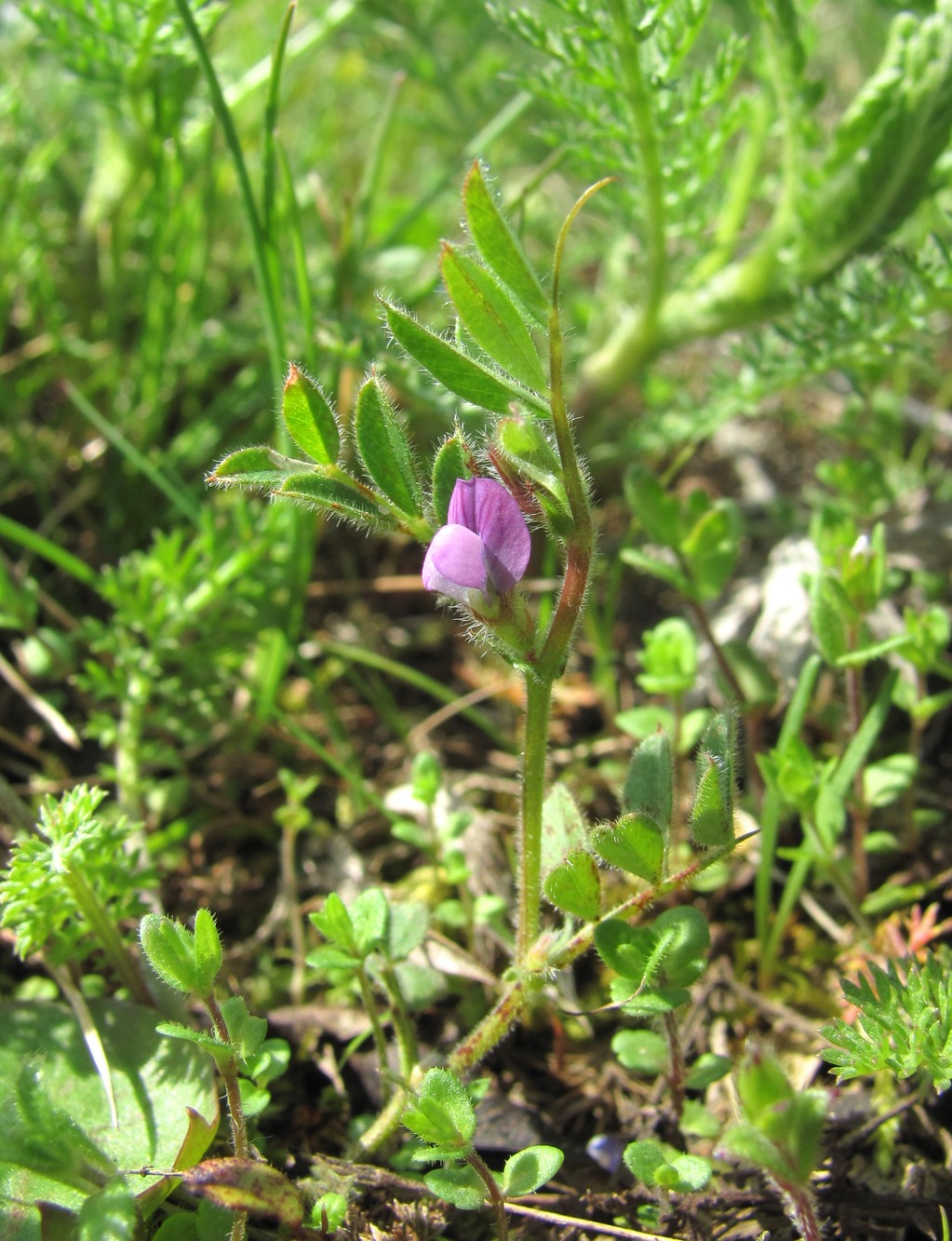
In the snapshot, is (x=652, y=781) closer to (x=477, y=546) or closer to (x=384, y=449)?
(x=477, y=546)

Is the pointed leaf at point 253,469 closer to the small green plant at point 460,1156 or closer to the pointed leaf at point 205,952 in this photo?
the pointed leaf at point 205,952

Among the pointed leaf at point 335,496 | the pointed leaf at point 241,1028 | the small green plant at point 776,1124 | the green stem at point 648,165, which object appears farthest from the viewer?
the green stem at point 648,165

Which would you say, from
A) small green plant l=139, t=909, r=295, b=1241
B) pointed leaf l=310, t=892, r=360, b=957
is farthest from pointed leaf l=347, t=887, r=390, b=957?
small green plant l=139, t=909, r=295, b=1241

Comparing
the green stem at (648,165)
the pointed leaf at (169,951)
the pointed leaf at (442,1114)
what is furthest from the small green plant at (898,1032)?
the green stem at (648,165)

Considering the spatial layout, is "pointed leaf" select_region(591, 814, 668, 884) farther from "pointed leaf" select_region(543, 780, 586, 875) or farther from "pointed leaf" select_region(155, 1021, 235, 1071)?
"pointed leaf" select_region(155, 1021, 235, 1071)

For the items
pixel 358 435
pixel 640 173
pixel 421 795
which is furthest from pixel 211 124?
pixel 421 795
